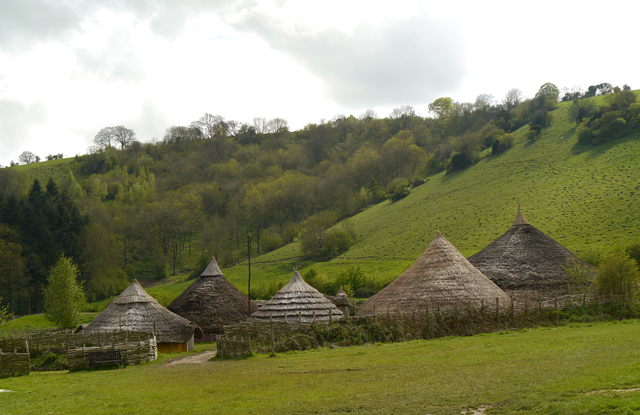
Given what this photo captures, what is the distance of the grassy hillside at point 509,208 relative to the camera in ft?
197

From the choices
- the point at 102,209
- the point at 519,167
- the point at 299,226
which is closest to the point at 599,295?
the point at 519,167

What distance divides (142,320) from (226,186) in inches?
2972

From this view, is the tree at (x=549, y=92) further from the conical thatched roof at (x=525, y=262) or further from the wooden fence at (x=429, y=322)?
the wooden fence at (x=429, y=322)

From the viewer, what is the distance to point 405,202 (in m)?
89.9

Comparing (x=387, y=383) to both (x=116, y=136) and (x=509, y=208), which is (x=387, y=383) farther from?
(x=116, y=136)

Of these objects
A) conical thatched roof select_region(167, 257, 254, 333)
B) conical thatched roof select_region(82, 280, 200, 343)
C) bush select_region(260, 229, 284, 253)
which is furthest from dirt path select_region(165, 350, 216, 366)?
bush select_region(260, 229, 284, 253)

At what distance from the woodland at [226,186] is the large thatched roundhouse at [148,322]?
36511 millimetres

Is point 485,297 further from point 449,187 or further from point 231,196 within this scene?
point 231,196

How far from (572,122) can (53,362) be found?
100486 mm

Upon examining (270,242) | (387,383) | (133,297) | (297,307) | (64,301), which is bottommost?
(387,383)

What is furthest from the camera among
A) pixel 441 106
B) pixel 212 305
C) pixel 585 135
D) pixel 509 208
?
pixel 441 106

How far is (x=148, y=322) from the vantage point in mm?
33094

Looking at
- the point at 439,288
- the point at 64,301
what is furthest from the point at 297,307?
the point at 64,301

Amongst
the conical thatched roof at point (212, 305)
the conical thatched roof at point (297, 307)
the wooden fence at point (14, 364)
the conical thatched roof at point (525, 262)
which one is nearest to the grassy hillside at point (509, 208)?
the conical thatched roof at point (525, 262)
